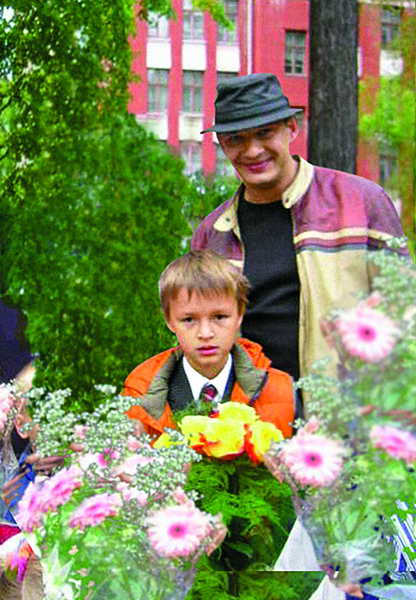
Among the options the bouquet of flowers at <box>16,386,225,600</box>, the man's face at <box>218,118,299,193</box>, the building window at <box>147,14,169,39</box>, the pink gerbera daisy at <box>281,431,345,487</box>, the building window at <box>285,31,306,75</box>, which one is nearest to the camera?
the pink gerbera daisy at <box>281,431,345,487</box>

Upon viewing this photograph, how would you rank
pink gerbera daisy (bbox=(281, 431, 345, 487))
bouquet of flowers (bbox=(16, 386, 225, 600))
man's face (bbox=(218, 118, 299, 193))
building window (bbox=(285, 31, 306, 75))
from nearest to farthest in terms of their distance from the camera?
pink gerbera daisy (bbox=(281, 431, 345, 487)) → bouquet of flowers (bbox=(16, 386, 225, 600)) → man's face (bbox=(218, 118, 299, 193)) → building window (bbox=(285, 31, 306, 75))

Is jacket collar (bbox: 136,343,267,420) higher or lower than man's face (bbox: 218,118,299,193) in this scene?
lower

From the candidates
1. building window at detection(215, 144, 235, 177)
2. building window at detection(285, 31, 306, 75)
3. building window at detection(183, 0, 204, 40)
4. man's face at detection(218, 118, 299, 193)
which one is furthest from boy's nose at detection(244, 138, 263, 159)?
building window at detection(183, 0, 204, 40)

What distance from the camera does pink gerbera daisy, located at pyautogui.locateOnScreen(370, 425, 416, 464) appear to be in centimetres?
142

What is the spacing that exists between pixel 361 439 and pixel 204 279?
0.43m

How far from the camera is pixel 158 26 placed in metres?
2.20

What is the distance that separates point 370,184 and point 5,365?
87 cm

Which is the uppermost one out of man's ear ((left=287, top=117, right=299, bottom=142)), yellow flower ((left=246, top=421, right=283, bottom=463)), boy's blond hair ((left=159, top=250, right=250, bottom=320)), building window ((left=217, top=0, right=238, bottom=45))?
building window ((left=217, top=0, right=238, bottom=45))

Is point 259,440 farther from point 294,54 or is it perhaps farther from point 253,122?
point 294,54

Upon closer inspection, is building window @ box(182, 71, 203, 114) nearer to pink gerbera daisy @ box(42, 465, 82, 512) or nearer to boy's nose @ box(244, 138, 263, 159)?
boy's nose @ box(244, 138, 263, 159)

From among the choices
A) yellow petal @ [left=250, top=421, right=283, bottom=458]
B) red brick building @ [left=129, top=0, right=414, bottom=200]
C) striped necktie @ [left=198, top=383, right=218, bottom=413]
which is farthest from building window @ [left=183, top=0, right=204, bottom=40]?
yellow petal @ [left=250, top=421, right=283, bottom=458]

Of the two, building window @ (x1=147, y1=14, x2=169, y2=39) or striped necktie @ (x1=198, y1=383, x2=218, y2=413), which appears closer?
striped necktie @ (x1=198, y1=383, x2=218, y2=413)

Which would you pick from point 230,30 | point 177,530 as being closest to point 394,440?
point 177,530

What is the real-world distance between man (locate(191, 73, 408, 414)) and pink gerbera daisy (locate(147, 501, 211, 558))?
342 millimetres
